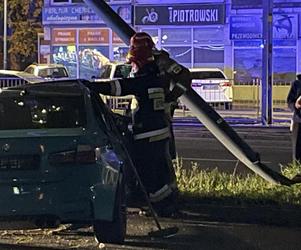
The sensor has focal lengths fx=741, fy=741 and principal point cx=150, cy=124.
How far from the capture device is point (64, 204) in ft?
20.6

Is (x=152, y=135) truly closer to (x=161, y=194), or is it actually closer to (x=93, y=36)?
(x=161, y=194)

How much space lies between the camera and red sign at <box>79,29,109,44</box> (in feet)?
123

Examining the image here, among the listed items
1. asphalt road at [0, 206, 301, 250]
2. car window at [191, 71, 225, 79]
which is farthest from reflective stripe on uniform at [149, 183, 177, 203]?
car window at [191, 71, 225, 79]

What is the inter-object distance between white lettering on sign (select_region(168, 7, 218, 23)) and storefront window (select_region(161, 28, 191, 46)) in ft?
1.76

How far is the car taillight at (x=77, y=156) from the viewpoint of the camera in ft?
20.6

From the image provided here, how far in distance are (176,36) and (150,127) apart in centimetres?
2921

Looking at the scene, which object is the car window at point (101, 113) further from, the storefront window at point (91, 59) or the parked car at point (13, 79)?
the storefront window at point (91, 59)

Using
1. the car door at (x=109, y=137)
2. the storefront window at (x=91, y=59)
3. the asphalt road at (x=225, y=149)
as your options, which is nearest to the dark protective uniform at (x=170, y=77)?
the car door at (x=109, y=137)

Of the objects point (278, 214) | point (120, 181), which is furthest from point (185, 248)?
point (278, 214)

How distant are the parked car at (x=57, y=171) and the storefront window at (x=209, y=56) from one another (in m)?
29.2

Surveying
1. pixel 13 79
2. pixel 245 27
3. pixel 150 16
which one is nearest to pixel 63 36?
pixel 150 16

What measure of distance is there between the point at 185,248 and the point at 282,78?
1108 inches

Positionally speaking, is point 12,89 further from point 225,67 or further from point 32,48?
point 32,48

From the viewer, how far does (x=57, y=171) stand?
6.28 m
